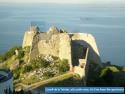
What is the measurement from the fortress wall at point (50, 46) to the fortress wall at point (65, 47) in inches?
16.5

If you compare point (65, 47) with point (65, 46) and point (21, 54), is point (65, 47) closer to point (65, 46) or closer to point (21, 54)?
point (65, 46)

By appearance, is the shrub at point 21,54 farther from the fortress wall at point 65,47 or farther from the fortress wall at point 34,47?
the fortress wall at point 65,47

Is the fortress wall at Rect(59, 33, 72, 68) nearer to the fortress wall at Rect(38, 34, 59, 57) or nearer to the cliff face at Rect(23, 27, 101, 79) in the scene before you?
the cliff face at Rect(23, 27, 101, 79)

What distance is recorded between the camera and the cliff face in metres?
20.3

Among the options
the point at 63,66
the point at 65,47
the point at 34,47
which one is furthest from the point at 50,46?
the point at 63,66

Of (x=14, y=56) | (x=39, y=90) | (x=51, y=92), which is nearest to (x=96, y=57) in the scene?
(x=14, y=56)

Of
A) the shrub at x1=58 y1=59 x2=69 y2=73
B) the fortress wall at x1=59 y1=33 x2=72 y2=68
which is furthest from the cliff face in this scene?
the shrub at x1=58 y1=59 x2=69 y2=73

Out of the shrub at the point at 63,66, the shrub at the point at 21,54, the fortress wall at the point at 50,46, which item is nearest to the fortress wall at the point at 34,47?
the fortress wall at the point at 50,46

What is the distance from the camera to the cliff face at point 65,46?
2033 cm

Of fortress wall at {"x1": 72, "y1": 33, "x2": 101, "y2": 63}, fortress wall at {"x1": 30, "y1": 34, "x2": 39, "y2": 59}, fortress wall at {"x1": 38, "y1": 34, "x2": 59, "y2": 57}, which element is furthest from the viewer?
fortress wall at {"x1": 72, "y1": 33, "x2": 101, "y2": 63}

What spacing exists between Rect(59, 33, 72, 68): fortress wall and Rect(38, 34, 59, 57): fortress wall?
0.42 meters

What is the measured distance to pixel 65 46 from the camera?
2053cm

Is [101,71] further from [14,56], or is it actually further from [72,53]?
[14,56]

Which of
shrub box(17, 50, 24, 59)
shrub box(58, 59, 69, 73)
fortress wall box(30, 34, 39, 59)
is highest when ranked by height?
fortress wall box(30, 34, 39, 59)
